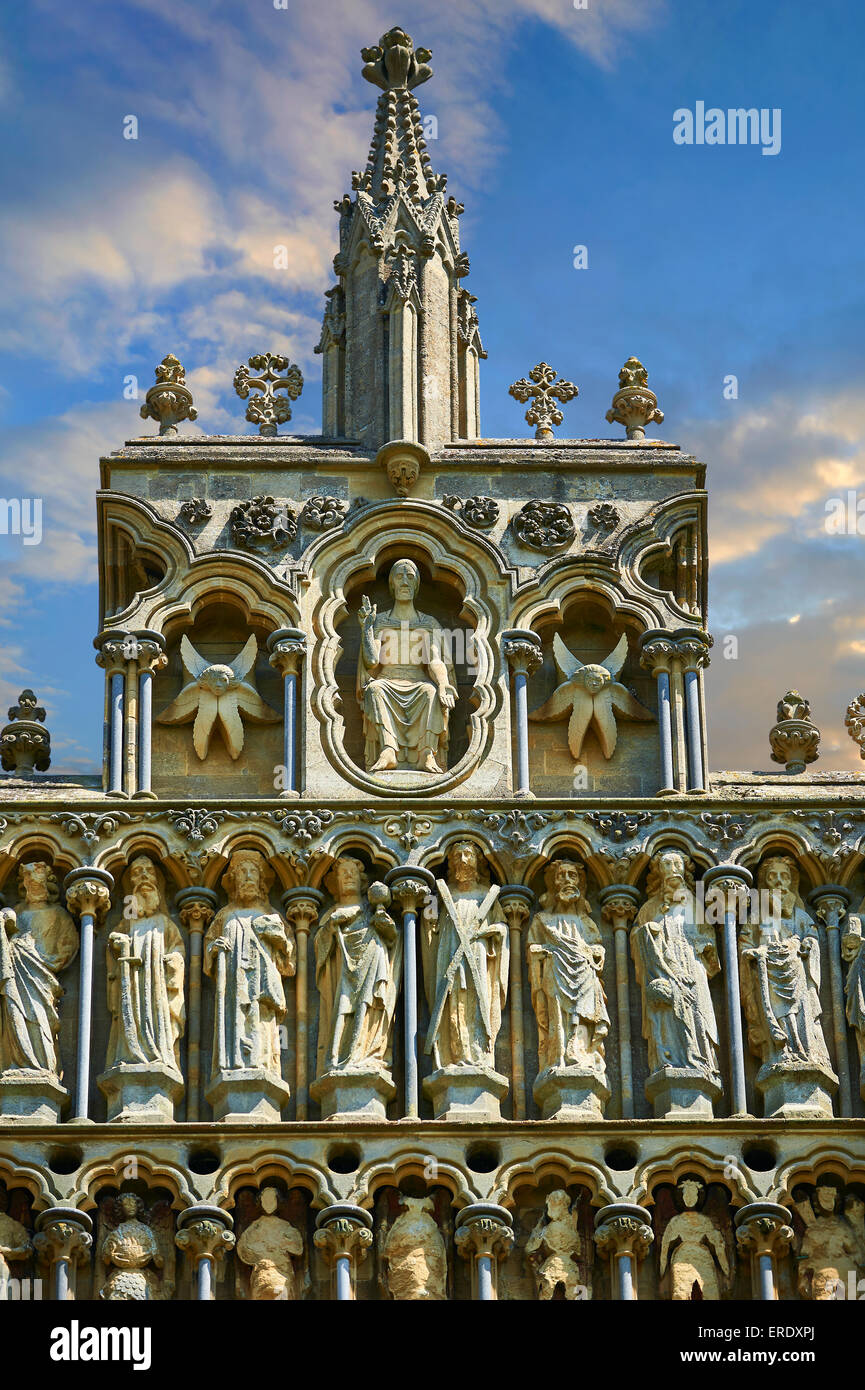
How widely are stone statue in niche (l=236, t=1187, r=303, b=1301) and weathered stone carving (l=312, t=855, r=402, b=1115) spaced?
0.76 metres

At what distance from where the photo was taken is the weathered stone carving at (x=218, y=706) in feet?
77.5

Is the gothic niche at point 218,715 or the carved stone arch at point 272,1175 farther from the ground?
the gothic niche at point 218,715

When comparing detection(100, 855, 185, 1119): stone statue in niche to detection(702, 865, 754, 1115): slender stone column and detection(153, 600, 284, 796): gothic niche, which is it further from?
detection(702, 865, 754, 1115): slender stone column

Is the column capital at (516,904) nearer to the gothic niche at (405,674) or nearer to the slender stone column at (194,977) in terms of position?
the gothic niche at (405,674)

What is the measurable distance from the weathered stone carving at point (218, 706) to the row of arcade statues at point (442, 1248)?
134 inches

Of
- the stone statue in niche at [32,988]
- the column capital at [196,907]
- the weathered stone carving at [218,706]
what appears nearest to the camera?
the stone statue in niche at [32,988]

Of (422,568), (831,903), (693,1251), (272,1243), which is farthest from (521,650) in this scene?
(272,1243)

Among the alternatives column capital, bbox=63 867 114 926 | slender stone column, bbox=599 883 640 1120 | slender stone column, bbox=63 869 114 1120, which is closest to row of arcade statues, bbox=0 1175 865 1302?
slender stone column, bbox=599 883 640 1120

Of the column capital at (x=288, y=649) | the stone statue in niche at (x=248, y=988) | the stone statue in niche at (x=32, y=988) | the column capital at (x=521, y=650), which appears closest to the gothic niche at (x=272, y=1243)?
the stone statue in niche at (x=248, y=988)

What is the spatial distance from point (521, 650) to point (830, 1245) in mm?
4724

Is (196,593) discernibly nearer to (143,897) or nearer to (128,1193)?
(143,897)

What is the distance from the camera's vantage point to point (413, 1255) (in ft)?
70.0

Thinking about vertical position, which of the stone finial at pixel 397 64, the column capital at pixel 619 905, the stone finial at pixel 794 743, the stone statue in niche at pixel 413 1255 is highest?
the stone finial at pixel 397 64

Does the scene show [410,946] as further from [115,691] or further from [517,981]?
[115,691]
